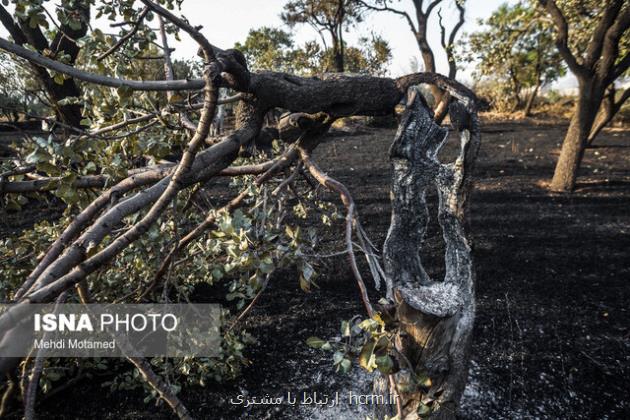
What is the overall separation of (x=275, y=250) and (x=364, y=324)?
393 millimetres

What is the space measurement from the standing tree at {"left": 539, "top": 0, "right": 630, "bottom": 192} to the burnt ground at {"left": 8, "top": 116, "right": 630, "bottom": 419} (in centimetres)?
74

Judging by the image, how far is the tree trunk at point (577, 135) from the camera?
547cm

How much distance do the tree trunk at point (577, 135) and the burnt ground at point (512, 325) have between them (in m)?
0.50

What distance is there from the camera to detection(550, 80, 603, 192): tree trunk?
5469 millimetres

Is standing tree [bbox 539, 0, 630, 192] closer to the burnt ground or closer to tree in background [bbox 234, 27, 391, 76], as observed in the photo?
the burnt ground

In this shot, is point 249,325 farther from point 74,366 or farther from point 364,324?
point 364,324

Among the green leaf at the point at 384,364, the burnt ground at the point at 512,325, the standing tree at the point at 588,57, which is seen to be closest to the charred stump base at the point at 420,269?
the green leaf at the point at 384,364

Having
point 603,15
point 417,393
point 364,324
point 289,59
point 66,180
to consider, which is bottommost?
point 417,393

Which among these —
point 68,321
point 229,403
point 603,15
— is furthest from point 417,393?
point 603,15

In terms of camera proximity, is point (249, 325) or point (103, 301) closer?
point (103, 301)

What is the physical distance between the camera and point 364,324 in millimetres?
1089

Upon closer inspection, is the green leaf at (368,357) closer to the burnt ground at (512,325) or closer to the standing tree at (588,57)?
the burnt ground at (512,325)

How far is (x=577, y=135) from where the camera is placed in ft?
18.8

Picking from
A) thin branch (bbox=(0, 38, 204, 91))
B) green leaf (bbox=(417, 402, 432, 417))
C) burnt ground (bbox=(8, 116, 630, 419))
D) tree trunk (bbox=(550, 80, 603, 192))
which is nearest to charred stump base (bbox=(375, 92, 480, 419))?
green leaf (bbox=(417, 402, 432, 417))
